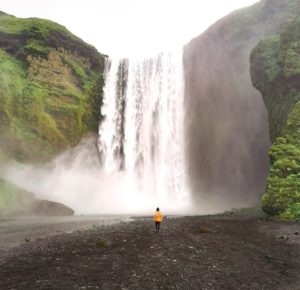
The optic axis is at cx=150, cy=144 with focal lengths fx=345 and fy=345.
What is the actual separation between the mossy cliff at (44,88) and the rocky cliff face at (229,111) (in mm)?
16154

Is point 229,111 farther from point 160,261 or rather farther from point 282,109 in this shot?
point 160,261

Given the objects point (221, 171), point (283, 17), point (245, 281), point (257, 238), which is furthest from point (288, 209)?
point (283, 17)

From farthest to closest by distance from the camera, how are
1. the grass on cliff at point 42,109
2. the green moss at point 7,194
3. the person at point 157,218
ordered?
the grass on cliff at point 42,109
the green moss at point 7,194
the person at point 157,218

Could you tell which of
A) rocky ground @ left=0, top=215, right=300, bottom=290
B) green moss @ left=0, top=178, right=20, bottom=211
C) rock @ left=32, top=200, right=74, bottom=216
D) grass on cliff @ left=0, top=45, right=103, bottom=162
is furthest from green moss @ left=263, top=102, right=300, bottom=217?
grass on cliff @ left=0, top=45, right=103, bottom=162

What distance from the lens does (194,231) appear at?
57.7 ft

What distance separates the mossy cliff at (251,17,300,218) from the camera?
22.5 metres

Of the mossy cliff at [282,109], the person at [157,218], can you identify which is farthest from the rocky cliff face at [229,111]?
the person at [157,218]

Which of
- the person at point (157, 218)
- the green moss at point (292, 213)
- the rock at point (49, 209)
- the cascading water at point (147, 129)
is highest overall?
the cascading water at point (147, 129)

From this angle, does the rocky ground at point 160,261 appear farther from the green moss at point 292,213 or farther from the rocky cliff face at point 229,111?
the rocky cliff face at point 229,111

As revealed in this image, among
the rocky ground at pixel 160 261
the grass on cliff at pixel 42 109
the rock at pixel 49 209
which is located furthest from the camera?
the grass on cliff at pixel 42 109

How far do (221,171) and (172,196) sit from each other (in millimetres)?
7637

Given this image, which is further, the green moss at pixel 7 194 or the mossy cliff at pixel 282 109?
the green moss at pixel 7 194

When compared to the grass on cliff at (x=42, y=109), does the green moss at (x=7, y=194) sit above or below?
below

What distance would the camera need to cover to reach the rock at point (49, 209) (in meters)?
35.3
